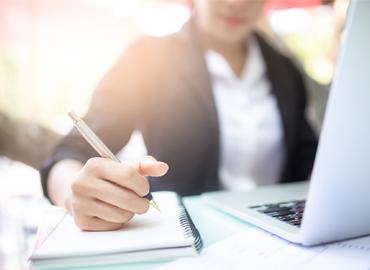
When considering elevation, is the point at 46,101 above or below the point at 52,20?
below

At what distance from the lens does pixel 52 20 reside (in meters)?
0.88

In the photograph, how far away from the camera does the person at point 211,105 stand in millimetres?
634

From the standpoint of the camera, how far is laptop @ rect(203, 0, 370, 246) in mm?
219

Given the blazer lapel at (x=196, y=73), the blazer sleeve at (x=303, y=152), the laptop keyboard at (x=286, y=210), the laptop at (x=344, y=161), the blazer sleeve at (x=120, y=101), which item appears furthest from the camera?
the blazer sleeve at (x=303, y=152)

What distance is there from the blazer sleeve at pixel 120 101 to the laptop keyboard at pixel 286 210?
0.71 ft

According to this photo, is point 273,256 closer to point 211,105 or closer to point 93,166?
point 93,166

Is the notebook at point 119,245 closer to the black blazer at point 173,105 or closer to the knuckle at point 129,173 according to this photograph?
the knuckle at point 129,173

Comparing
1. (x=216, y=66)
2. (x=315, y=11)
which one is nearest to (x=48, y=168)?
(x=216, y=66)

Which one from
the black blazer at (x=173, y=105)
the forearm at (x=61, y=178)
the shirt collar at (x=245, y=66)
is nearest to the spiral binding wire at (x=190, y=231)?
the forearm at (x=61, y=178)

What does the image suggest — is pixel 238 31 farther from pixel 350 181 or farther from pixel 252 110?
pixel 350 181

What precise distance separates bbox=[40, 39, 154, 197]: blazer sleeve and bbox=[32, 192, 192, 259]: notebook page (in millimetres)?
180

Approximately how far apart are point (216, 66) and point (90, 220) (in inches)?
19.0

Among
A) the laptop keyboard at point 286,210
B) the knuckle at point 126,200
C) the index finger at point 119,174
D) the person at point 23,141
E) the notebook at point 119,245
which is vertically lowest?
the person at point 23,141

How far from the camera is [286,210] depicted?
382 mm
